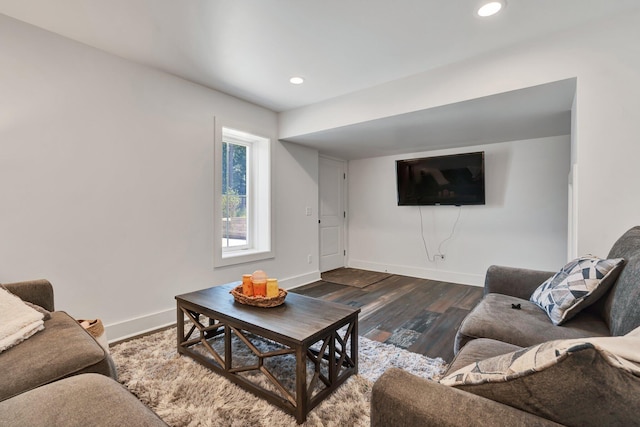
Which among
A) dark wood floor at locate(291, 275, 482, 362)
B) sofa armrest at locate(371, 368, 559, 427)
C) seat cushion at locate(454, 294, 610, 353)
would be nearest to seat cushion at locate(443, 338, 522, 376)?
seat cushion at locate(454, 294, 610, 353)

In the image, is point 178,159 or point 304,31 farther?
point 178,159

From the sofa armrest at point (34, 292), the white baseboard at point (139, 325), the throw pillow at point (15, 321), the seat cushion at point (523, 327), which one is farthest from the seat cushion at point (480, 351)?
the white baseboard at point (139, 325)

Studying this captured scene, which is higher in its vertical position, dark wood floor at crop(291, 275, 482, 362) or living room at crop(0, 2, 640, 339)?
living room at crop(0, 2, 640, 339)

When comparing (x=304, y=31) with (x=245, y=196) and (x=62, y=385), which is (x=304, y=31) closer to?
(x=245, y=196)

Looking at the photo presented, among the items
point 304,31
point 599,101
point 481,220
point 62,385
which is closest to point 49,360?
point 62,385

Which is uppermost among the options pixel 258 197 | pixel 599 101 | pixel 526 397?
pixel 599 101

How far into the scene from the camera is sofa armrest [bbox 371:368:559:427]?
65cm

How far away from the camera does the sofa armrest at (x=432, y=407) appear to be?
65 centimetres

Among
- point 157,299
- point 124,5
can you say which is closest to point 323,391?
point 157,299

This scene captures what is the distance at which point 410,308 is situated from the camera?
3238 millimetres

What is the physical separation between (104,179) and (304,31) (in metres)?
1.95

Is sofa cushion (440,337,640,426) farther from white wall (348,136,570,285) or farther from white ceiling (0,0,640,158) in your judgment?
white wall (348,136,570,285)

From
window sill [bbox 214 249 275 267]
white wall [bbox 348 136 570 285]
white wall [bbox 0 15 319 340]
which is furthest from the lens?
white wall [bbox 348 136 570 285]

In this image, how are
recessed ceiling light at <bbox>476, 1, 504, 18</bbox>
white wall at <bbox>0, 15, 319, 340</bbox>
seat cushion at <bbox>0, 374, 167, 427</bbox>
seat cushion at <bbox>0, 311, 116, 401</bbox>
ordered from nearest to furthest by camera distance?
seat cushion at <bbox>0, 374, 167, 427</bbox>
seat cushion at <bbox>0, 311, 116, 401</bbox>
recessed ceiling light at <bbox>476, 1, 504, 18</bbox>
white wall at <bbox>0, 15, 319, 340</bbox>
